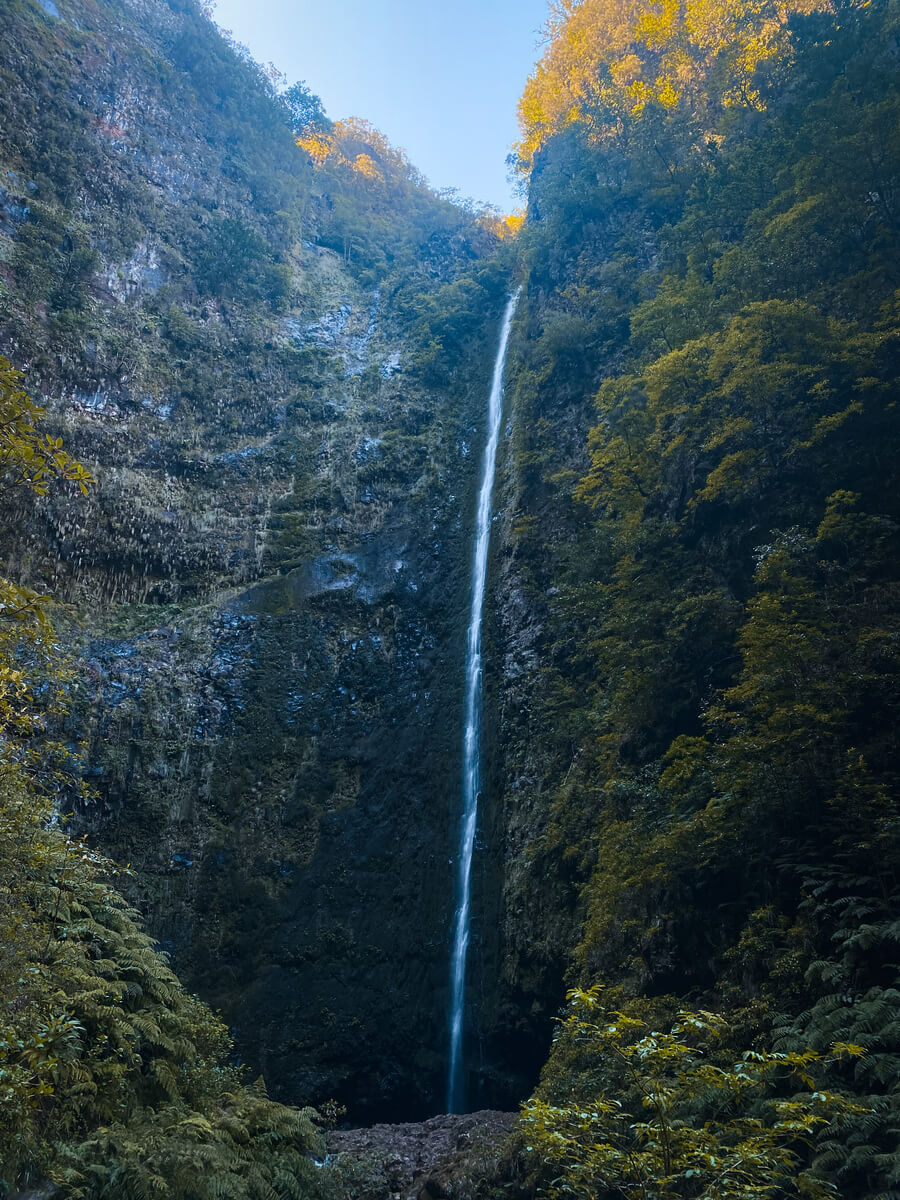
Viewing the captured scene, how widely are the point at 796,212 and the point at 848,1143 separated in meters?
12.0

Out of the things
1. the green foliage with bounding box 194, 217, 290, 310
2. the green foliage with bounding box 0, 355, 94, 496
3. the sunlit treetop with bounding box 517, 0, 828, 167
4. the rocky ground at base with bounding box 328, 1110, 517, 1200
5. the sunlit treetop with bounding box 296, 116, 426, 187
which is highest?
the sunlit treetop with bounding box 296, 116, 426, 187

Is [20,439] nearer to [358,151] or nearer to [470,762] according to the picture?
[470,762]

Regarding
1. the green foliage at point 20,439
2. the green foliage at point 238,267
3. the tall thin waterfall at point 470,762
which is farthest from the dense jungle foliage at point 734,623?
the green foliage at point 238,267

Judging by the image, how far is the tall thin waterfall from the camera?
1174 centimetres

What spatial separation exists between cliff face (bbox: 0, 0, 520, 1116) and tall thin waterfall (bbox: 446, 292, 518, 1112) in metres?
0.29

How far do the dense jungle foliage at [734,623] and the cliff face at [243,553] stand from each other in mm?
3567

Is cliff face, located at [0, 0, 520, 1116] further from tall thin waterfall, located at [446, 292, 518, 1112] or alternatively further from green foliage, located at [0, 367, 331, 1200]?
green foliage, located at [0, 367, 331, 1200]

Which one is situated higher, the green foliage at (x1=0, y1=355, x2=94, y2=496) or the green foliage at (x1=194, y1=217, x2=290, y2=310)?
the green foliage at (x1=194, y1=217, x2=290, y2=310)

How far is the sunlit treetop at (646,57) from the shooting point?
51.9ft

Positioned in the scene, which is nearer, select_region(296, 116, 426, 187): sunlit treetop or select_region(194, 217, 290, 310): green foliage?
select_region(194, 217, 290, 310): green foliage

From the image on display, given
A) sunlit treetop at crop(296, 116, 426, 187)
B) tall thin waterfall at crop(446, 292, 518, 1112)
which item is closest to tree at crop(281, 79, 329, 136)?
sunlit treetop at crop(296, 116, 426, 187)

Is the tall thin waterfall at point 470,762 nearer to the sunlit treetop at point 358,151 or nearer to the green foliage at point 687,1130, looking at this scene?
the green foliage at point 687,1130

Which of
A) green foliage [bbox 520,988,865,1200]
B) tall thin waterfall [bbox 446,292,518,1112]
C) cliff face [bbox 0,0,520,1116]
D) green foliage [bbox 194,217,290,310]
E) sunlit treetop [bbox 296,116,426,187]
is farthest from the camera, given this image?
sunlit treetop [bbox 296,116,426,187]

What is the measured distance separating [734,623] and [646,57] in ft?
64.0
